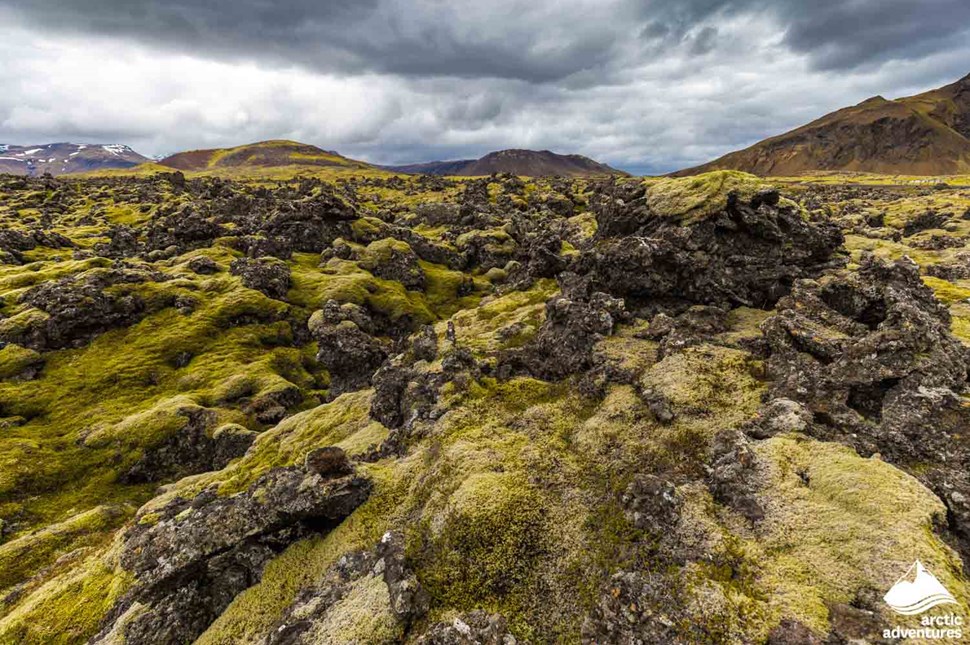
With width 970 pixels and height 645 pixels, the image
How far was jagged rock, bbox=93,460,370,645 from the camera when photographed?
14828 mm

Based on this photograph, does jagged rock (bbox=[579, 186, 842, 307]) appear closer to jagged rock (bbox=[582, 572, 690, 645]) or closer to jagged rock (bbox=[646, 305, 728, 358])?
jagged rock (bbox=[646, 305, 728, 358])

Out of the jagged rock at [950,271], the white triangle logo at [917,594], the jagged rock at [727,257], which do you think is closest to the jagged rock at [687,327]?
the jagged rock at [727,257]

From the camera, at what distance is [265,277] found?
50.3 meters

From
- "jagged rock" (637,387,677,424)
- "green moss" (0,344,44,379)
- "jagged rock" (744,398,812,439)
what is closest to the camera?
"jagged rock" (744,398,812,439)

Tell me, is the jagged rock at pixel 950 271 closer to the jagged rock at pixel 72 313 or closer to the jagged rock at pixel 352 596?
the jagged rock at pixel 352 596

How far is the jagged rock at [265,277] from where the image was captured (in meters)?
49.8

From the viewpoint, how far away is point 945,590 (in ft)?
28.4

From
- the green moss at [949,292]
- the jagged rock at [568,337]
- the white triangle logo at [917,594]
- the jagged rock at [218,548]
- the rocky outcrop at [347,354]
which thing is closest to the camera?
the white triangle logo at [917,594]

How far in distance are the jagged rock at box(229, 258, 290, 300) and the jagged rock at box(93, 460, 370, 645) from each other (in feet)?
123

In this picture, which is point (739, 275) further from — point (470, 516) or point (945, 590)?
point (470, 516)

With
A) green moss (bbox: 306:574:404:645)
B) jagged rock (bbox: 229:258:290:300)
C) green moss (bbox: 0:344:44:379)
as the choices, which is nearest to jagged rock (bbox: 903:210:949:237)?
green moss (bbox: 306:574:404:645)

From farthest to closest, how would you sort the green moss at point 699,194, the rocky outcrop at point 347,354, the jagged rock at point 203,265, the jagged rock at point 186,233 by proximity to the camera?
the jagged rock at point 186,233
the jagged rock at point 203,265
the rocky outcrop at point 347,354
the green moss at point 699,194

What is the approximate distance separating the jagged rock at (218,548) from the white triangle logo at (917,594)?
1575cm

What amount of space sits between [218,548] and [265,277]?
41.2m
